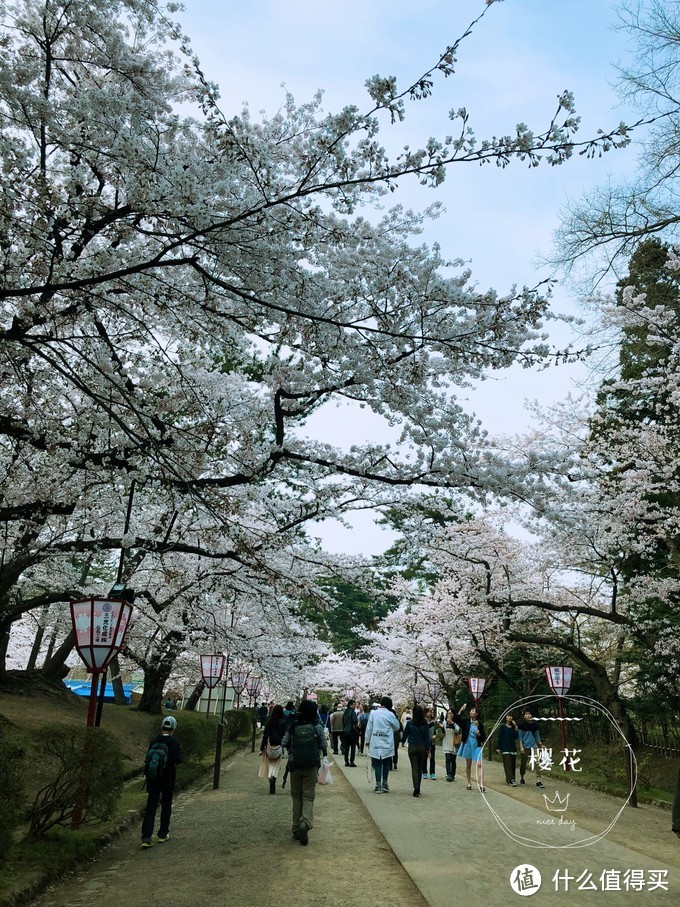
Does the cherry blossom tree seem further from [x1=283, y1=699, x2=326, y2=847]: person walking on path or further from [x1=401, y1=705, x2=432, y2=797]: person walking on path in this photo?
[x1=401, y1=705, x2=432, y2=797]: person walking on path

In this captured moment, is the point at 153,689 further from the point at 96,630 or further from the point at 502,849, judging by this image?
the point at 502,849

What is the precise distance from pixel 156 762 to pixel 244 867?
1469 mm

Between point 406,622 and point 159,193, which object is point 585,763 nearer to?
point 406,622

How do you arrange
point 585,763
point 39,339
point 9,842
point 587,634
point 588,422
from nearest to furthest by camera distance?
point 9,842 < point 39,339 < point 588,422 < point 585,763 < point 587,634

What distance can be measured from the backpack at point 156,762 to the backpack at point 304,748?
1385 millimetres

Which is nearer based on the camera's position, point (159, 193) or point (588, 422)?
point (159, 193)

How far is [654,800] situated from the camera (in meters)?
11.5

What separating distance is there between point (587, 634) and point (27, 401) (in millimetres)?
19434

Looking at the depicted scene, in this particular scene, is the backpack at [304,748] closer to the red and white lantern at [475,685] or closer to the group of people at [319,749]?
the group of people at [319,749]

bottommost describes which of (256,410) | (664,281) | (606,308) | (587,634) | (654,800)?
(654,800)

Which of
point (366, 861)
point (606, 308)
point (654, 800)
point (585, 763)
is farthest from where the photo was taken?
point (585, 763)

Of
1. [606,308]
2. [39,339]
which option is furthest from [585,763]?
[39,339]

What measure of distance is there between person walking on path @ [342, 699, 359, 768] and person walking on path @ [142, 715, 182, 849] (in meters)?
9.96

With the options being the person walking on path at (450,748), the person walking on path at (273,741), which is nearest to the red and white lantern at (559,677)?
the person walking on path at (450,748)
